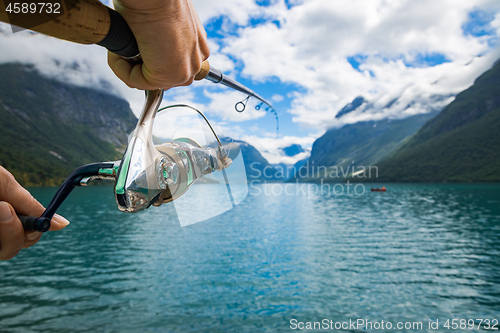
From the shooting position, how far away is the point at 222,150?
5.96 ft

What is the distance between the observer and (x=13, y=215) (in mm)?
1111

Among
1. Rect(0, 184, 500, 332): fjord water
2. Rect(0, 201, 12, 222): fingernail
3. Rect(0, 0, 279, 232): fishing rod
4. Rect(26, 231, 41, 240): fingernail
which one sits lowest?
Rect(0, 184, 500, 332): fjord water

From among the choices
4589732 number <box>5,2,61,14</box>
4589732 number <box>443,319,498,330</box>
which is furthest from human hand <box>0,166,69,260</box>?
4589732 number <box>443,319,498,330</box>

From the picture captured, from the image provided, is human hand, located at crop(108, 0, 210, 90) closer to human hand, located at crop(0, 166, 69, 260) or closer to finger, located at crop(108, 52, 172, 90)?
finger, located at crop(108, 52, 172, 90)

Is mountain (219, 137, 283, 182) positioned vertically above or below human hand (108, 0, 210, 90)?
below

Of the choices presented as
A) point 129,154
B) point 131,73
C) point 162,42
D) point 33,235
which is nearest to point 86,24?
point 162,42

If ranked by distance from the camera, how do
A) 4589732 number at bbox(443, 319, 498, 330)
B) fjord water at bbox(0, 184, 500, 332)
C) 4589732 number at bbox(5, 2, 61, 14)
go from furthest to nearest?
fjord water at bbox(0, 184, 500, 332) → 4589732 number at bbox(443, 319, 498, 330) → 4589732 number at bbox(5, 2, 61, 14)

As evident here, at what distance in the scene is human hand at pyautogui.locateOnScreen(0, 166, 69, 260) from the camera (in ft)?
3.52

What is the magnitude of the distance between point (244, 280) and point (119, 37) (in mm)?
20684

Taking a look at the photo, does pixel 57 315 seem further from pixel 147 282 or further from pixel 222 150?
pixel 222 150

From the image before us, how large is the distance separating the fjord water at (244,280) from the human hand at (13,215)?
1413 cm

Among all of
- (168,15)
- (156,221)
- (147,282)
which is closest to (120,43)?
(168,15)

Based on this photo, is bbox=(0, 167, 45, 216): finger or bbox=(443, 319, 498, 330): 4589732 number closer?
bbox=(0, 167, 45, 216): finger

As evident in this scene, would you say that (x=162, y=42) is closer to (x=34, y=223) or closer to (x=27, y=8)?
(x=27, y=8)
